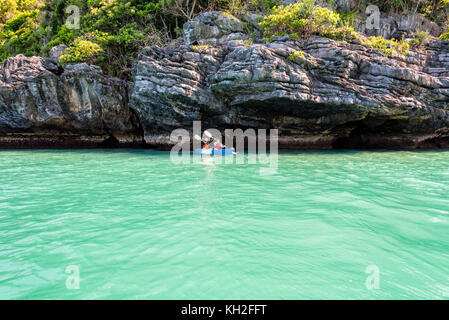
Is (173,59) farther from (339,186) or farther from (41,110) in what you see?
(339,186)

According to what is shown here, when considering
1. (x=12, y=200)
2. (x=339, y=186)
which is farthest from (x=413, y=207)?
(x=12, y=200)

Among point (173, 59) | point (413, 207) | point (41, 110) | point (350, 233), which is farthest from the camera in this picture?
point (41, 110)

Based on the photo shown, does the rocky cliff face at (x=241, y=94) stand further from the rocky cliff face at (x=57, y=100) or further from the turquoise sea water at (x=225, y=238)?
the turquoise sea water at (x=225, y=238)

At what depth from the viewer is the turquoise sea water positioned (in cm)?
263

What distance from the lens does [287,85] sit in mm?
11648

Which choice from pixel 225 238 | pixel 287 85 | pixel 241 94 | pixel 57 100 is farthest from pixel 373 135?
pixel 57 100

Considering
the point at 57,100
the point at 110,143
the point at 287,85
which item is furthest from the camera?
the point at 110,143

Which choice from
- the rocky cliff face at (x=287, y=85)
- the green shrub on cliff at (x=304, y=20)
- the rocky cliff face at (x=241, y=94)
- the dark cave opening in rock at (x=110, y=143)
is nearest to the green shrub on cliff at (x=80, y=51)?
the rocky cliff face at (x=241, y=94)

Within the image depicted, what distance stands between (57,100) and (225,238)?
15.2 metres

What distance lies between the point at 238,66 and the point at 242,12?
6.86 meters

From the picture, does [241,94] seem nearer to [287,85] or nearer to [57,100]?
[287,85]

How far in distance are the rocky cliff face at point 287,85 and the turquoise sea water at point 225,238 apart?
621cm

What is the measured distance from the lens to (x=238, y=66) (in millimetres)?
11688

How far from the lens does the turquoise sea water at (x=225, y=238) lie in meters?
2.63
